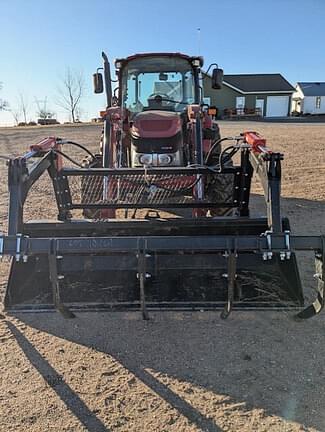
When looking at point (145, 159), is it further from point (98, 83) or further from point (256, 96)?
point (256, 96)

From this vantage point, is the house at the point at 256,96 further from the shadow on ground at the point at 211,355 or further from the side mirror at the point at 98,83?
the shadow on ground at the point at 211,355

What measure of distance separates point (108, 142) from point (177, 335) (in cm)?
263

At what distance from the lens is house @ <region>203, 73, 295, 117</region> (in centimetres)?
4469

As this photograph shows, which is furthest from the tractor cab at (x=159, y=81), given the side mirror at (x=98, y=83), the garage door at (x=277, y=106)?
the garage door at (x=277, y=106)

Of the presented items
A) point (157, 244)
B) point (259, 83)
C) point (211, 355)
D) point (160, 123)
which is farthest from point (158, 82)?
point (259, 83)

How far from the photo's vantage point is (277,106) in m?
46.0

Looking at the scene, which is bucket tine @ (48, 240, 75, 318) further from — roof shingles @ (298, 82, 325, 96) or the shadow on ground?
roof shingles @ (298, 82, 325, 96)

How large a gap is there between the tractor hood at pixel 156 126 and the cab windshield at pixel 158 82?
0.91 metres

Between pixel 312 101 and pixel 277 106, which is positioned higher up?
pixel 312 101

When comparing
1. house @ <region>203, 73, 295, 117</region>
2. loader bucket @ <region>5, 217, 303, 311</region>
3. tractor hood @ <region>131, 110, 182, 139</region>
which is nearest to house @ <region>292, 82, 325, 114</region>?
house @ <region>203, 73, 295, 117</region>

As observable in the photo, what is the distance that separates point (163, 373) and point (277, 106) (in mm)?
46252

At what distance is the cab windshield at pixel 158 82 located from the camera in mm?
6086

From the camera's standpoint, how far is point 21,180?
3.40 m

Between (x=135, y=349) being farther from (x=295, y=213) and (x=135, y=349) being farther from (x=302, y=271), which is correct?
(x=295, y=213)
